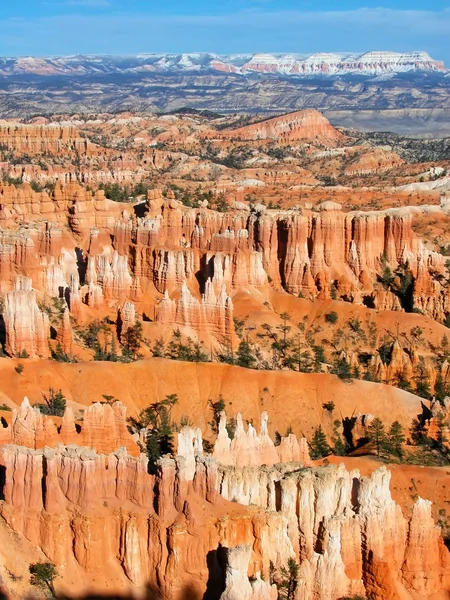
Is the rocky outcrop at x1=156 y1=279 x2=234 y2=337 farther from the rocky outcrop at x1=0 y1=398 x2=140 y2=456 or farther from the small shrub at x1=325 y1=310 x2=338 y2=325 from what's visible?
the rocky outcrop at x1=0 y1=398 x2=140 y2=456

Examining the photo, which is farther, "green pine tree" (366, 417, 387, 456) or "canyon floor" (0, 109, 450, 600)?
"green pine tree" (366, 417, 387, 456)

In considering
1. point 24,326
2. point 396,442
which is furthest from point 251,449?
point 24,326

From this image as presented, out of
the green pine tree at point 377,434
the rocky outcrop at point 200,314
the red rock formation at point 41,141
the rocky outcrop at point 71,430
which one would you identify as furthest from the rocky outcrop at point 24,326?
the red rock formation at point 41,141

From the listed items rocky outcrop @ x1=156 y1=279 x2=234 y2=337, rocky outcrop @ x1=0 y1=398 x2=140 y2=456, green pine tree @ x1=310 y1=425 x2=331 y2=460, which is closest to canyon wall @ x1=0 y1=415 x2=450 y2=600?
rocky outcrop @ x1=0 y1=398 x2=140 y2=456

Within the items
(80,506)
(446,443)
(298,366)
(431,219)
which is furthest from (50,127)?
(80,506)

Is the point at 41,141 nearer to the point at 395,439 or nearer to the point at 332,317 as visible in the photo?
the point at 332,317

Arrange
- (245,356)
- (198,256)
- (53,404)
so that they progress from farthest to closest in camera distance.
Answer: (198,256) < (245,356) < (53,404)

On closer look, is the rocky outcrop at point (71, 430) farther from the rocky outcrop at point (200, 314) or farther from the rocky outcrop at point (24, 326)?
the rocky outcrop at point (200, 314)

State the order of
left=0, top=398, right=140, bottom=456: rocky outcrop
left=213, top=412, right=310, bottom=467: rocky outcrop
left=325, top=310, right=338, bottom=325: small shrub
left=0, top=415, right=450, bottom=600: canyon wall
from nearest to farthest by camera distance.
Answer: left=0, top=415, right=450, bottom=600: canyon wall
left=0, top=398, right=140, bottom=456: rocky outcrop
left=213, top=412, right=310, bottom=467: rocky outcrop
left=325, top=310, right=338, bottom=325: small shrub
